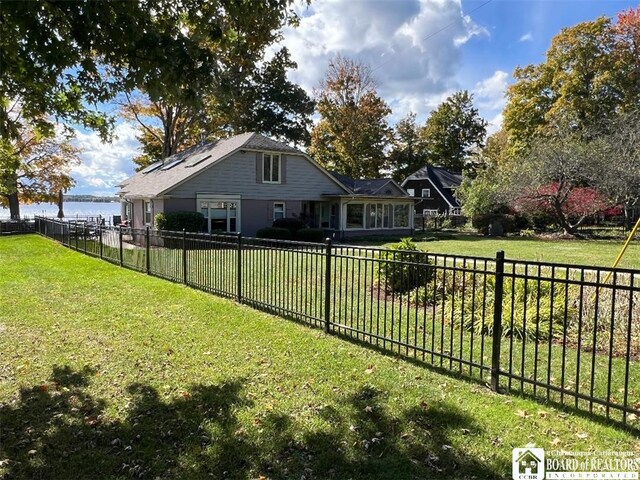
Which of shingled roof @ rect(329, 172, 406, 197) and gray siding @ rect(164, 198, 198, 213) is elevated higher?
shingled roof @ rect(329, 172, 406, 197)

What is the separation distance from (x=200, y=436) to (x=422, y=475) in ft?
5.47

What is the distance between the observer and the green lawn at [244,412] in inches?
120

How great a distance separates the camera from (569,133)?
27.3 m

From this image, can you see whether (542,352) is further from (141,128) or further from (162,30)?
(141,128)

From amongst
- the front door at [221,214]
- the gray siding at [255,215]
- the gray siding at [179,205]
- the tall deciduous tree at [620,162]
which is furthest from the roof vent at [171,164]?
the tall deciduous tree at [620,162]

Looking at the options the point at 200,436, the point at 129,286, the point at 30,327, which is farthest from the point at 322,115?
the point at 200,436

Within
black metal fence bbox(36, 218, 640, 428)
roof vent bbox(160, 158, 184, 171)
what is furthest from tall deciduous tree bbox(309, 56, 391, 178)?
black metal fence bbox(36, 218, 640, 428)

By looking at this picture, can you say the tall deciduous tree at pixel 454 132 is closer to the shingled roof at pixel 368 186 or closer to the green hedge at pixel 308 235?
the shingled roof at pixel 368 186

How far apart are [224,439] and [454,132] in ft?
193

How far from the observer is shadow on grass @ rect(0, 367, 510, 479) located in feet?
9.70

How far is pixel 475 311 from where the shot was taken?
255 inches

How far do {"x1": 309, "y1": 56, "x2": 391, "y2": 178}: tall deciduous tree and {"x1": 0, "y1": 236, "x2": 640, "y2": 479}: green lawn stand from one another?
36114 millimetres

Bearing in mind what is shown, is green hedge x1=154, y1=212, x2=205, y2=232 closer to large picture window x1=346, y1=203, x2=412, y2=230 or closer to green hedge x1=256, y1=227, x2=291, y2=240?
green hedge x1=256, y1=227, x2=291, y2=240

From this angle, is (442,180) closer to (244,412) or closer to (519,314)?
(519,314)
